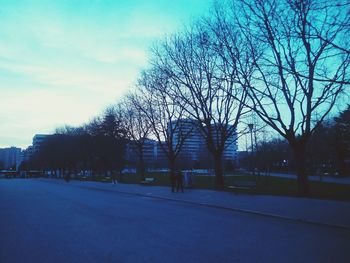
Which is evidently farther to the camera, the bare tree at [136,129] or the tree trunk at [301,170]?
the bare tree at [136,129]

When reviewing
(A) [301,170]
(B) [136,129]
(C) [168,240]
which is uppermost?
(B) [136,129]

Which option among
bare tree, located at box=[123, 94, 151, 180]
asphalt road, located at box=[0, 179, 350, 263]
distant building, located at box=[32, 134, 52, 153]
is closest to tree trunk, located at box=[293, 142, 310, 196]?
asphalt road, located at box=[0, 179, 350, 263]

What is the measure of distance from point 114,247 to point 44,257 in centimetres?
154

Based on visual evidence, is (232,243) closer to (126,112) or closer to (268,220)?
(268,220)

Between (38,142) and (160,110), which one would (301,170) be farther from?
(38,142)

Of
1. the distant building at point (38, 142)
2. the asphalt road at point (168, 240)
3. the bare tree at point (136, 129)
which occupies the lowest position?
the asphalt road at point (168, 240)

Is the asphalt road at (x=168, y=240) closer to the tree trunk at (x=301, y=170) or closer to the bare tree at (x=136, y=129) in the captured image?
the tree trunk at (x=301, y=170)

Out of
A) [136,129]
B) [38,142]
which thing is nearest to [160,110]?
[136,129]

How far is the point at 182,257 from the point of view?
695 centimetres

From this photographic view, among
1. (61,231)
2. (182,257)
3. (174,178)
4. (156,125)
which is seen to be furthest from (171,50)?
(182,257)

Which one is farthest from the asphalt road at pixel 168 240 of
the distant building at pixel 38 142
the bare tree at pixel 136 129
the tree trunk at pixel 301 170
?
the distant building at pixel 38 142

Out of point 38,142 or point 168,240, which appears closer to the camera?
point 168,240

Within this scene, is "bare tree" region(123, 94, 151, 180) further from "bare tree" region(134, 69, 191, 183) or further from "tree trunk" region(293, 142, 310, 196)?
"tree trunk" region(293, 142, 310, 196)

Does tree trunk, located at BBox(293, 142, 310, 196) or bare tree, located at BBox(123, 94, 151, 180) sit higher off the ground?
bare tree, located at BBox(123, 94, 151, 180)
